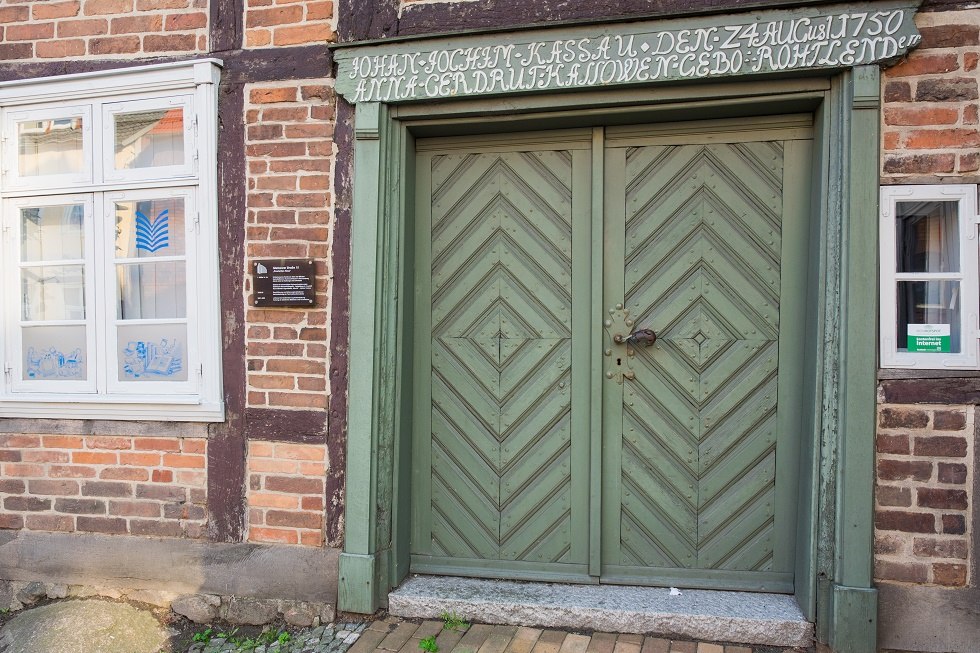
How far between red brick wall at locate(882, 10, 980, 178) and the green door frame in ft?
0.33

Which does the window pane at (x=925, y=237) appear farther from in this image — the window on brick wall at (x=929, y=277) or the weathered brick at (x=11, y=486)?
the weathered brick at (x=11, y=486)

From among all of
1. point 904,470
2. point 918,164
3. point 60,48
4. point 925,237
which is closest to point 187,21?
point 60,48

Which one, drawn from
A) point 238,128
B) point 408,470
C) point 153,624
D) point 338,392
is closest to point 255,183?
point 238,128

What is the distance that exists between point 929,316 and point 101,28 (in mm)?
4404

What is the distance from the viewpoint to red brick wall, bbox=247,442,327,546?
3.47 metres

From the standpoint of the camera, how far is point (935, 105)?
2941 millimetres

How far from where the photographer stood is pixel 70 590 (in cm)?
373

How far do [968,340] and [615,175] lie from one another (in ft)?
5.73

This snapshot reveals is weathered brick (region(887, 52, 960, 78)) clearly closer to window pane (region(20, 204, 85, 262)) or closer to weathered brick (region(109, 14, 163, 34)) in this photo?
weathered brick (region(109, 14, 163, 34))

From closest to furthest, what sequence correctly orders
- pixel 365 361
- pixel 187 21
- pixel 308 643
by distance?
pixel 308 643 < pixel 365 361 < pixel 187 21

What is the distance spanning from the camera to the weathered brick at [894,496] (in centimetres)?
297

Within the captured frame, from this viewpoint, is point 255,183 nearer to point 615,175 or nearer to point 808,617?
point 615,175

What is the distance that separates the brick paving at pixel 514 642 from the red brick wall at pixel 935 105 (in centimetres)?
222

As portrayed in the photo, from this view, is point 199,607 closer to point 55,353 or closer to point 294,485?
point 294,485
